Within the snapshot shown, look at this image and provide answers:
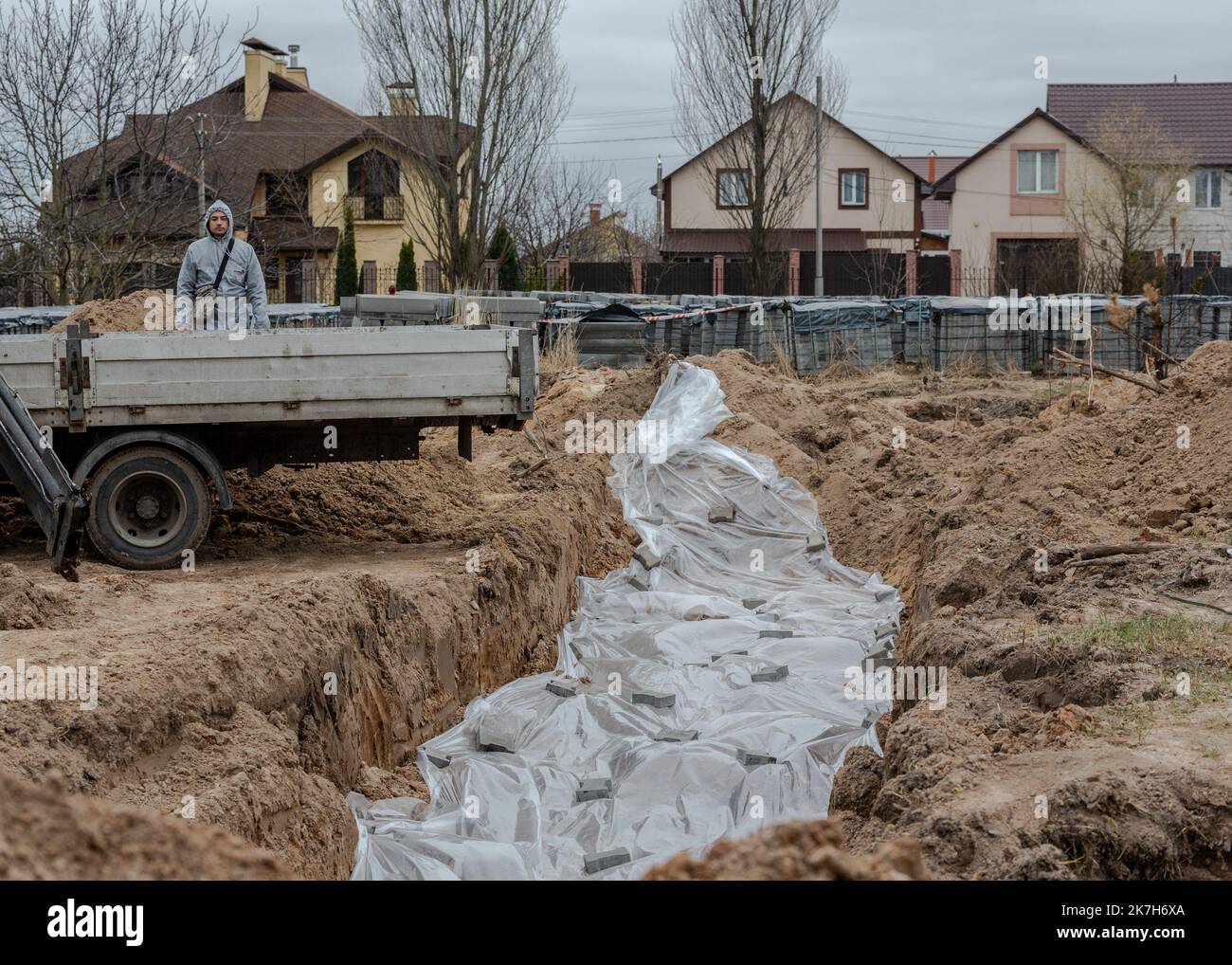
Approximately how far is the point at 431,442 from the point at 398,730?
6924 millimetres

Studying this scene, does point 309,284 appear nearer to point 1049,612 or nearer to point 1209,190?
point 1049,612

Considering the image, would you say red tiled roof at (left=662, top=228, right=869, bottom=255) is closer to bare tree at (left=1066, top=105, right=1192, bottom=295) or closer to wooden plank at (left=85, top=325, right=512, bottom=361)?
bare tree at (left=1066, top=105, right=1192, bottom=295)

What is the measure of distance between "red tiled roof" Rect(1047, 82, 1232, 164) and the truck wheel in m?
40.0

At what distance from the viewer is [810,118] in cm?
3053

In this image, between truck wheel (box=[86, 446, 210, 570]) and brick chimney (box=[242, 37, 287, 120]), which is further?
brick chimney (box=[242, 37, 287, 120])

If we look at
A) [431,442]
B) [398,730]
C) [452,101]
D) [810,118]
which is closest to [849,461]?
[431,442]

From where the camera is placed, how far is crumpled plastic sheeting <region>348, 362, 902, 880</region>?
625cm

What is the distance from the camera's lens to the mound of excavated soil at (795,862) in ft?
8.96

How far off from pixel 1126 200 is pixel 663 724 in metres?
30.4

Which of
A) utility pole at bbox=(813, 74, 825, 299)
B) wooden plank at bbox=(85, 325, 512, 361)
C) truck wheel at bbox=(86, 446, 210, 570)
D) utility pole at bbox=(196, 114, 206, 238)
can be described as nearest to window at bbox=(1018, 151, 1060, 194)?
utility pole at bbox=(813, 74, 825, 299)

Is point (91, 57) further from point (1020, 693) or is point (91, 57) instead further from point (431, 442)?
point (1020, 693)

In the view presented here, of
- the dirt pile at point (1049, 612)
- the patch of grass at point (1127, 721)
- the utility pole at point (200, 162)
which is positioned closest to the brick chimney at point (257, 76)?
the utility pole at point (200, 162)

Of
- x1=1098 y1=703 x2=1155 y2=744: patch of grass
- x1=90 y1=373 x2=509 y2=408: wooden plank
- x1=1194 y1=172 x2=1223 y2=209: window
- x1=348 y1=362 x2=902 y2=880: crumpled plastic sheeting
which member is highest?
x1=1194 y1=172 x2=1223 y2=209: window

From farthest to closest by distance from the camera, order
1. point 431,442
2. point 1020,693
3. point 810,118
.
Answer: point 810,118
point 431,442
point 1020,693
